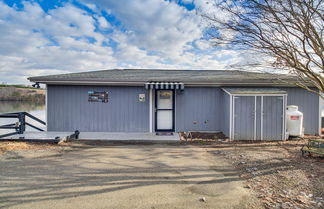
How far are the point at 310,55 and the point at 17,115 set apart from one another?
9986 millimetres

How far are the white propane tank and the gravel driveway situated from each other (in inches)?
155

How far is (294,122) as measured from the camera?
6.96 metres

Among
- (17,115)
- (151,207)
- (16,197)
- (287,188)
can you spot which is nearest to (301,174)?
(287,188)

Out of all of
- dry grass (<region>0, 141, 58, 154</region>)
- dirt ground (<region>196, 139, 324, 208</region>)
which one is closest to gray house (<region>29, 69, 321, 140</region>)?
dry grass (<region>0, 141, 58, 154</region>)

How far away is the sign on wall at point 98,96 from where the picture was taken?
7.59m

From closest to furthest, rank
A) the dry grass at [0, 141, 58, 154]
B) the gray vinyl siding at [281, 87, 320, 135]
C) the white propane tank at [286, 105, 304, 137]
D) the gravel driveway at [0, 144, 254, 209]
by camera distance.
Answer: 1. the gravel driveway at [0, 144, 254, 209]
2. the dry grass at [0, 141, 58, 154]
3. the white propane tank at [286, 105, 304, 137]
4. the gray vinyl siding at [281, 87, 320, 135]

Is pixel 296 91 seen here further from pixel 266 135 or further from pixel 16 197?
pixel 16 197

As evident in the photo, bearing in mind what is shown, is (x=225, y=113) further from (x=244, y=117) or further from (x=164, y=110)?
(x=164, y=110)

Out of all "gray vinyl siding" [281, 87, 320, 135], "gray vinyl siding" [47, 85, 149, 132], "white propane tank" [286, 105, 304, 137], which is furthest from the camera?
"gray vinyl siding" [281, 87, 320, 135]

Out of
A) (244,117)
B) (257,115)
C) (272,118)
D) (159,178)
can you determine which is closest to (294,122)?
(272,118)

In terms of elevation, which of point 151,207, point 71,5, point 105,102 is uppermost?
point 71,5

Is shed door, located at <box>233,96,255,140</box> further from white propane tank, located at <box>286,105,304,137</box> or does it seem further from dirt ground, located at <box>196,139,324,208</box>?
white propane tank, located at <box>286,105,304,137</box>

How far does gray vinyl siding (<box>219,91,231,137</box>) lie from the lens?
22.3 ft

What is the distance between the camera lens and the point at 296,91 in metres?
7.68
